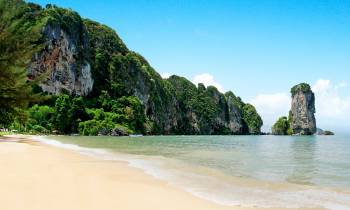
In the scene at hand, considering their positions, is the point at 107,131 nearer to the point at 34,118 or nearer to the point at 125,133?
the point at 125,133

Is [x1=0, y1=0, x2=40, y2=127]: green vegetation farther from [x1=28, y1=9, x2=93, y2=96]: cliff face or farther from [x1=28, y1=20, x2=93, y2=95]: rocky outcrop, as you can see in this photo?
[x1=28, y1=20, x2=93, y2=95]: rocky outcrop

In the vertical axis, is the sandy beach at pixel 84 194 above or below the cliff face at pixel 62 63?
below

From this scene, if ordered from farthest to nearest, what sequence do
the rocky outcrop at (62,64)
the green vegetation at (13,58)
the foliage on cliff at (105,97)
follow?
the rocky outcrop at (62,64)
the foliage on cliff at (105,97)
the green vegetation at (13,58)

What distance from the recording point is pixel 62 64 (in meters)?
121

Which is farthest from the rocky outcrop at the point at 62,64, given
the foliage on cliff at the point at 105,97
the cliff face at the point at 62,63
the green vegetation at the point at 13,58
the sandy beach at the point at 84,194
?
the sandy beach at the point at 84,194

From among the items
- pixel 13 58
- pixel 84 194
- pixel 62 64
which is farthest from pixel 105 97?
pixel 84 194

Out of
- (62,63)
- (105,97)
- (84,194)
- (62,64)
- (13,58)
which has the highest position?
(62,63)

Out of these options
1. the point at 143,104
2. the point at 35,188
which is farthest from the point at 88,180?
the point at 143,104

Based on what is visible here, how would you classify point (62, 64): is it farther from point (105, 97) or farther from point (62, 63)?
point (105, 97)

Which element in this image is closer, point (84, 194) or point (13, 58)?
point (84, 194)

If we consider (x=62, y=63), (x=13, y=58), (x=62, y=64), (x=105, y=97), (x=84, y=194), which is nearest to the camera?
(x=84, y=194)

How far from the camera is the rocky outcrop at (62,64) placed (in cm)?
11519

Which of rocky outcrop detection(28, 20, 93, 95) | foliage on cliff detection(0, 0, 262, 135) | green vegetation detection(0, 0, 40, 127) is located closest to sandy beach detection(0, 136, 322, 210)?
green vegetation detection(0, 0, 40, 127)

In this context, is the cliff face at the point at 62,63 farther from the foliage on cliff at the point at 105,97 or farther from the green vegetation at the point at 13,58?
the green vegetation at the point at 13,58
